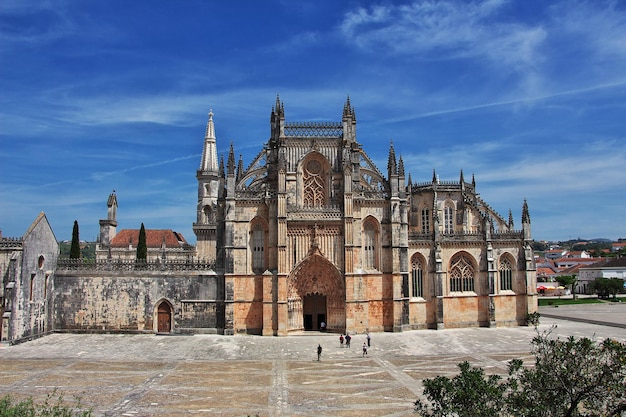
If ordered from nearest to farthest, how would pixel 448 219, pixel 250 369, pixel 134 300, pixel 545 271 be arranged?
pixel 250 369 → pixel 134 300 → pixel 448 219 → pixel 545 271

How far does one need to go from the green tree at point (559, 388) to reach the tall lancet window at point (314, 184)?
35848 mm

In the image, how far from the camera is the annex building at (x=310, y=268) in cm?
4406

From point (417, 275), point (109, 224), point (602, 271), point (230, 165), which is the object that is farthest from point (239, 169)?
point (602, 271)

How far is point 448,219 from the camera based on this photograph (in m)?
57.5

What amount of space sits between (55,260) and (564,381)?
43887mm

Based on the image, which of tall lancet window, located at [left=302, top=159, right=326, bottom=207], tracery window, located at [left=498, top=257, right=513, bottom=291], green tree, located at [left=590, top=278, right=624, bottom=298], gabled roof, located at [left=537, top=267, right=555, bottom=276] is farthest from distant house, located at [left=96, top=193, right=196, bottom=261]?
gabled roof, located at [left=537, top=267, right=555, bottom=276]

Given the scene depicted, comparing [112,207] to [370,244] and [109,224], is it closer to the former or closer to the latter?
[109,224]

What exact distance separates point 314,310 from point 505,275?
19.1 m

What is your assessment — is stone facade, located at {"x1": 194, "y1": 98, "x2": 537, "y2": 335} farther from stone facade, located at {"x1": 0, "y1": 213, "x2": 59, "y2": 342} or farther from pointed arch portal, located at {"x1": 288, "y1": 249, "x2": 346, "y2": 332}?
stone facade, located at {"x1": 0, "y1": 213, "x2": 59, "y2": 342}

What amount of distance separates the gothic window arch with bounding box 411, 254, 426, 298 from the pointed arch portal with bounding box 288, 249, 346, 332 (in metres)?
7.78

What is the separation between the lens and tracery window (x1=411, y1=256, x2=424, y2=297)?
159ft

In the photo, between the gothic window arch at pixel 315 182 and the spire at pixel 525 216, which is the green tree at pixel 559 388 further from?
the spire at pixel 525 216

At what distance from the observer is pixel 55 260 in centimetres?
4534

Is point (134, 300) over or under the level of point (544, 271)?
under
